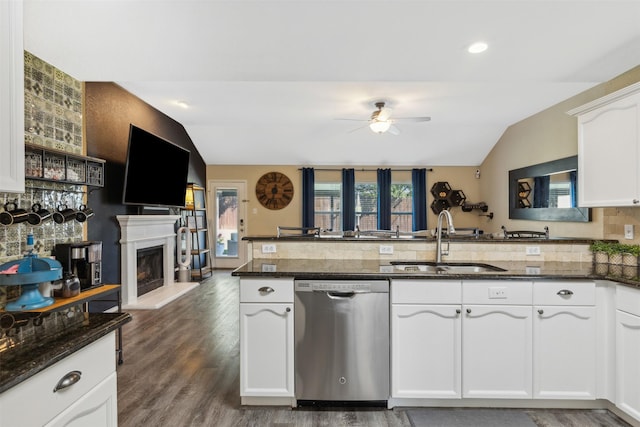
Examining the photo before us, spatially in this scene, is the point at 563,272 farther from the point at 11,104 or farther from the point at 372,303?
the point at 11,104

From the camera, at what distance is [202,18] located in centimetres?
191

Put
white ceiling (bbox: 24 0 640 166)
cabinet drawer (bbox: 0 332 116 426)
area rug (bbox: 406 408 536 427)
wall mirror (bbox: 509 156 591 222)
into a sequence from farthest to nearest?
wall mirror (bbox: 509 156 591 222)
area rug (bbox: 406 408 536 427)
white ceiling (bbox: 24 0 640 166)
cabinet drawer (bbox: 0 332 116 426)

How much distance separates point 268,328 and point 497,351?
1.46 meters

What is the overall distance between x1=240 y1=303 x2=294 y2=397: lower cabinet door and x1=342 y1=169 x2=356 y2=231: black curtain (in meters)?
5.08

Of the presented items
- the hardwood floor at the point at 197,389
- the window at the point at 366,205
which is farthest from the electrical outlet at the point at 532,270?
the window at the point at 366,205

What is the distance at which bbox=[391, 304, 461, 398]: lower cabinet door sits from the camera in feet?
6.68

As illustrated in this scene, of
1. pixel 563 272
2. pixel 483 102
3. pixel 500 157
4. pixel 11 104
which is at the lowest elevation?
pixel 563 272

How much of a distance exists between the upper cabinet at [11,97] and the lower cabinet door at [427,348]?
1.91 metres

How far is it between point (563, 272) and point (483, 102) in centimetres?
311

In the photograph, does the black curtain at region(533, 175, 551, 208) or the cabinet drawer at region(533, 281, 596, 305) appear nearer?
the cabinet drawer at region(533, 281, 596, 305)

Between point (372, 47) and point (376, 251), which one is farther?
point (376, 251)

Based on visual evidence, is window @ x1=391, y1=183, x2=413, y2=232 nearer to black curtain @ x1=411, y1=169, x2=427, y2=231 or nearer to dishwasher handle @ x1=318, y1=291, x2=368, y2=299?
black curtain @ x1=411, y1=169, x2=427, y2=231

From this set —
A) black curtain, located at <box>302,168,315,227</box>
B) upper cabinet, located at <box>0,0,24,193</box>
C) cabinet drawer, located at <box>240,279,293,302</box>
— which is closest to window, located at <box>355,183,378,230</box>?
black curtain, located at <box>302,168,315,227</box>

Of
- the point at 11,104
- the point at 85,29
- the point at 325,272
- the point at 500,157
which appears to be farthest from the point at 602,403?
the point at 500,157
